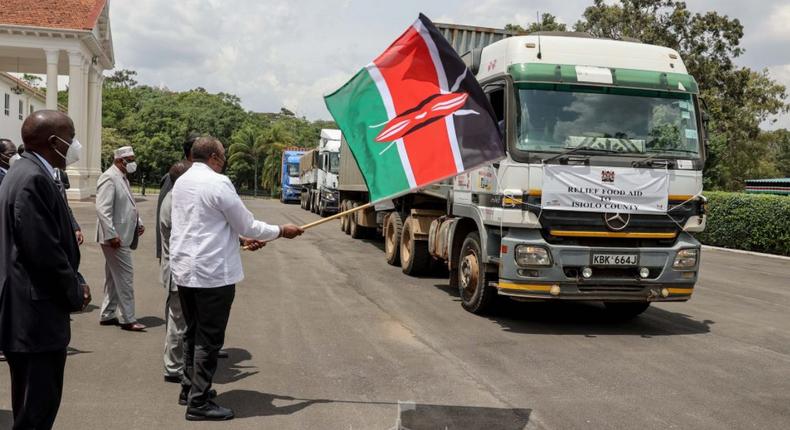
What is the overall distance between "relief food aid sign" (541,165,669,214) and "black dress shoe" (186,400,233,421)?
14.1 ft

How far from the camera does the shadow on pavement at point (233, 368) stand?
598 centimetres

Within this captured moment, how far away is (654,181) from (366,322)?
3.70 m

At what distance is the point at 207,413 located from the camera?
489 cm

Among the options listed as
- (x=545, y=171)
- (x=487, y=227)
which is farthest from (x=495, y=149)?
(x=487, y=227)

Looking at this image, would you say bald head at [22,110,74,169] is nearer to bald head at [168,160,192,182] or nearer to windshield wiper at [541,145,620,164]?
bald head at [168,160,192,182]

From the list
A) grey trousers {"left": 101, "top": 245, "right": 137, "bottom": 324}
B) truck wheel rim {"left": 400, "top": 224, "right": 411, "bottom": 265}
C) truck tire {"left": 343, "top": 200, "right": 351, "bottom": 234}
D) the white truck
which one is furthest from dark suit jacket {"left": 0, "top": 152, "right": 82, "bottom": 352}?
the white truck

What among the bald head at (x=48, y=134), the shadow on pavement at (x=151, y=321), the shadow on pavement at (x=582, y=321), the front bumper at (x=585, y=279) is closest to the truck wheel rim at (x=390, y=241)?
the shadow on pavement at (x=582, y=321)

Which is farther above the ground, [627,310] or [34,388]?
[34,388]

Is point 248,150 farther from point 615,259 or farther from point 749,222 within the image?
point 615,259

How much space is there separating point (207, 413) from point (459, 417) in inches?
70.0

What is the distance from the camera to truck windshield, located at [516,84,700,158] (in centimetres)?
802

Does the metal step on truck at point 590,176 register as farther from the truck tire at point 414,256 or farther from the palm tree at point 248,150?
the palm tree at point 248,150

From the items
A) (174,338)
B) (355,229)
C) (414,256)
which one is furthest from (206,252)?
(355,229)

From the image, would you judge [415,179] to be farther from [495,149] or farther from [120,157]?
[120,157]
